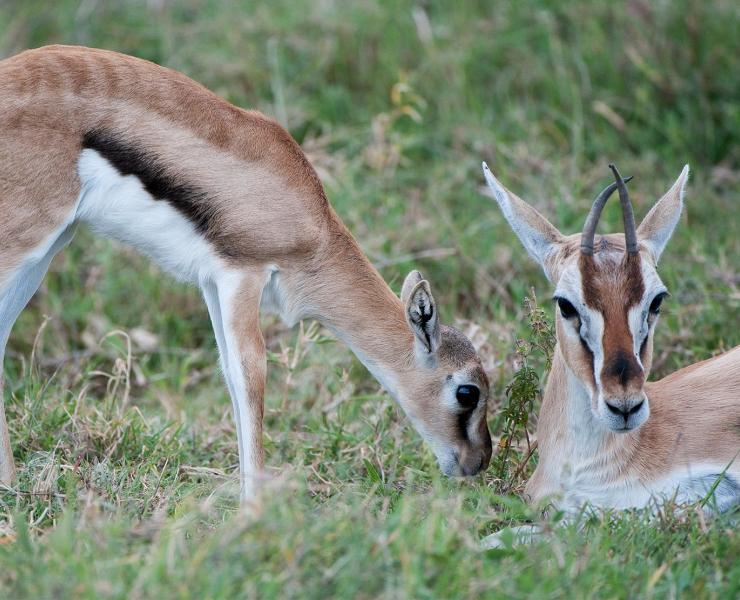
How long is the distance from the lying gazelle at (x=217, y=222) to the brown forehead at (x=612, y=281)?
0.92 m

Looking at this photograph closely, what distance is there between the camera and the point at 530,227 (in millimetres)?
4605

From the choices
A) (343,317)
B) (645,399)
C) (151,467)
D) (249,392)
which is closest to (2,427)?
(151,467)

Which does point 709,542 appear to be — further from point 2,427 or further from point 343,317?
point 2,427

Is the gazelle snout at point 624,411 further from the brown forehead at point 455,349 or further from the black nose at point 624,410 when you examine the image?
the brown forehead at point 455,349

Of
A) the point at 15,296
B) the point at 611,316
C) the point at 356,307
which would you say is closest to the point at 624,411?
the point at 611,316

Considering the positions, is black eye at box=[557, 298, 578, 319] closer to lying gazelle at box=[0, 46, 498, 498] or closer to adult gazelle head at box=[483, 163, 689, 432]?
adult gazelle head at box=[483, 163, 689, 432]

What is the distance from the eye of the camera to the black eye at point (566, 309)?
4.23 meters

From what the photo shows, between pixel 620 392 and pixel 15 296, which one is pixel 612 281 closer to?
pixel 620 392

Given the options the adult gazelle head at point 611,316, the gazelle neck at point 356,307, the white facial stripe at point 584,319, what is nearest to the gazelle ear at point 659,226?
the adult gazelle head at point 611,316

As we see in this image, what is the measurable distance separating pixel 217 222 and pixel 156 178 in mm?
312

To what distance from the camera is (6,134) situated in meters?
4.52

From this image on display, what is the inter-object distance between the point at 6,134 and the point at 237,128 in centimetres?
97

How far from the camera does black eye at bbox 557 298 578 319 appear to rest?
4227mm

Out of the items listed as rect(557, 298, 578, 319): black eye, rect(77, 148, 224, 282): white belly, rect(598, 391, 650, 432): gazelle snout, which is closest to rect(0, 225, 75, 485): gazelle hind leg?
rect(77, 148, 224, 282): white belly
